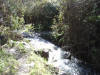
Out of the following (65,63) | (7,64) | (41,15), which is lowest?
(65,63)

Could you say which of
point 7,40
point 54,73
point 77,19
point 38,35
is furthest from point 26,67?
point 38,35

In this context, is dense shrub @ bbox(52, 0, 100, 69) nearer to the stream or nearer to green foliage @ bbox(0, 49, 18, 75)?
the stream

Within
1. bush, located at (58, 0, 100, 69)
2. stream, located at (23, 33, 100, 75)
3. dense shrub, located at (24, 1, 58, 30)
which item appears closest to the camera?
bush, located at (58, 0, 100, 69)

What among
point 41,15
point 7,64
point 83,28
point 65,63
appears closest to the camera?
point 7,64

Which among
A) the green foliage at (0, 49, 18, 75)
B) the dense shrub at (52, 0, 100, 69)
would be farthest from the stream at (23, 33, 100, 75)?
the green foliage at (0, 49, 18, 75)

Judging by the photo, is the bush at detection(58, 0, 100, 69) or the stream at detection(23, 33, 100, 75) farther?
the stream at detection(23, 33, 100, 75)

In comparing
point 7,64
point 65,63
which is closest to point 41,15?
point 65,63

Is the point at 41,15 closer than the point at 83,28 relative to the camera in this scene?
No

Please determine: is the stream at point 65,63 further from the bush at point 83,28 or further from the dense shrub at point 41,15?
the dense shrub at point 41,15

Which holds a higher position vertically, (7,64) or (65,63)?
(7,64)

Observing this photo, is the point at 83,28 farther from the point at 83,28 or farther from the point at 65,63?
the point at 65,63

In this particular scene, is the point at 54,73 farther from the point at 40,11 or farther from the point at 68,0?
the point at 40,11

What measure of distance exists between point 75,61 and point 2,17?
345 cm

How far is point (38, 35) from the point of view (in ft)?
24.7
